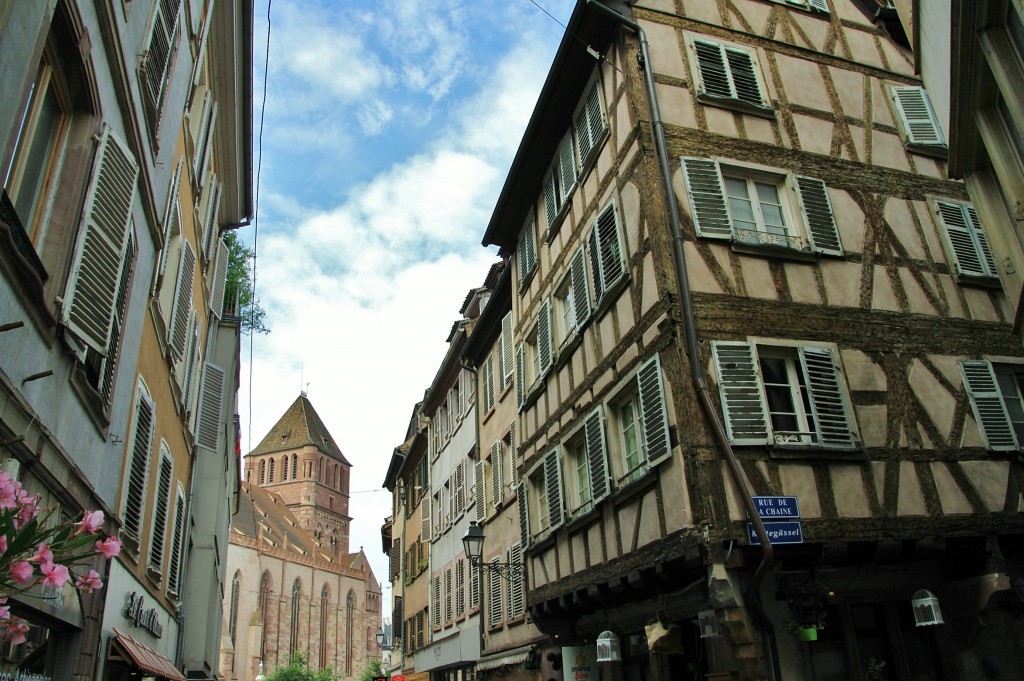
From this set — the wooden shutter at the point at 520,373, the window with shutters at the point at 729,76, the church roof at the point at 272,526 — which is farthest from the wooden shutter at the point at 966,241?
the church roof at the point at 272,526

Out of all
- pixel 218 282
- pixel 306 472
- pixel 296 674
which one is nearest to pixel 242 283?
pixel 218 282

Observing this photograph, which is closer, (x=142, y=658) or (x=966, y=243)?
(x=142, y=658)

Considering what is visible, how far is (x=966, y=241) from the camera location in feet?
34.7

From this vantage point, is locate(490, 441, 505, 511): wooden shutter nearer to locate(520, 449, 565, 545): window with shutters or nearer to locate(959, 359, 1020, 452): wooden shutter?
locate(520, 449, 565, 545): window with shutters

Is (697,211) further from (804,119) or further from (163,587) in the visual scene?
(163,587)

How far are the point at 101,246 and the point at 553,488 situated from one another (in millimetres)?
7683

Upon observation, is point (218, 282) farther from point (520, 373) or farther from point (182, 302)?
point (520, 373)

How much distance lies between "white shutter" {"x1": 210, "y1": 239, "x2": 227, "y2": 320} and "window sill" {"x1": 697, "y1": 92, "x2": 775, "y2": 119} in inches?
352

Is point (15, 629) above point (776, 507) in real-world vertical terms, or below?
below

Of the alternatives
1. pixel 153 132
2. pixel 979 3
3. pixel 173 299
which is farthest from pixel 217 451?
pixel 979 3

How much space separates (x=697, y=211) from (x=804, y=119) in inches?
107

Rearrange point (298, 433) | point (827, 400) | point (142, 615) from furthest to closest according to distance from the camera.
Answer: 1. point (298, 433)
2. point (142, 615)
3. point (827, 400)

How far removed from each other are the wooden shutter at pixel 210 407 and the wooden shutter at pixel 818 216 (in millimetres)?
10216

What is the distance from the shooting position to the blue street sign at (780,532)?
7.64m
